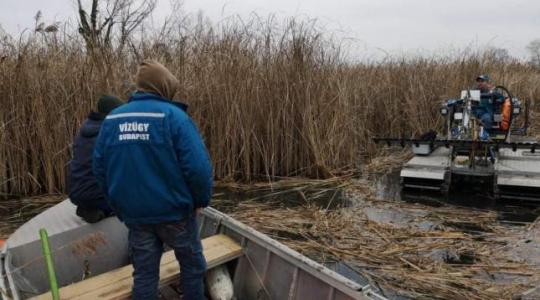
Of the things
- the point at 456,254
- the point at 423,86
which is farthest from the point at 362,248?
the point at 423,86

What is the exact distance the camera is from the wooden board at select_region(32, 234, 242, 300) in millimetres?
2664

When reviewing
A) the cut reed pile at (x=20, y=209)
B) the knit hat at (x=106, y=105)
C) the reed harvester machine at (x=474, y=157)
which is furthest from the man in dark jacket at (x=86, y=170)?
the reed harvester machine at (x=474, y=157)

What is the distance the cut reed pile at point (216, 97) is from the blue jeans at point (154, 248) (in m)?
3.87

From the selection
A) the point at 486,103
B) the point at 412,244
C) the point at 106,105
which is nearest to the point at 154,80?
the point at 106,105

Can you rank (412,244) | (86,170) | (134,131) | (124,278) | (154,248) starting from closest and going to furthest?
1. (134,131)
2. (154,248)
3. (124,278)
4. (86,170)
5. (412,244)

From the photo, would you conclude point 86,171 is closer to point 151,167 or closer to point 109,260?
point 109,260

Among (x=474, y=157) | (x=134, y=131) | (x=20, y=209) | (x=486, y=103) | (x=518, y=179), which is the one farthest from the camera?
(x=486, y=103)

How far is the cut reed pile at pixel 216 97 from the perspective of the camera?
19.6 feet

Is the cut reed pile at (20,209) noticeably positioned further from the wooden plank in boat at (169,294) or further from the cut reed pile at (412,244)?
the wooden plank in boat at (169,294)

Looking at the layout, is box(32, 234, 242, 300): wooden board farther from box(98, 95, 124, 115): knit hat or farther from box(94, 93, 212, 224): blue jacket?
box(98, 95, 124, 115): knit hat

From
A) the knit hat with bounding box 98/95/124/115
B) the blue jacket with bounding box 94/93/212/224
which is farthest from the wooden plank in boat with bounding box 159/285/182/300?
the knit hat with bounding box 98/95/124/115

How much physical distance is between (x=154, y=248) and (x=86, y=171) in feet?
3.74

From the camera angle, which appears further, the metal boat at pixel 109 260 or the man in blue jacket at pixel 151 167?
the metal boat at pixel 109 260

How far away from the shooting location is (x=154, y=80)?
7.99 feet
